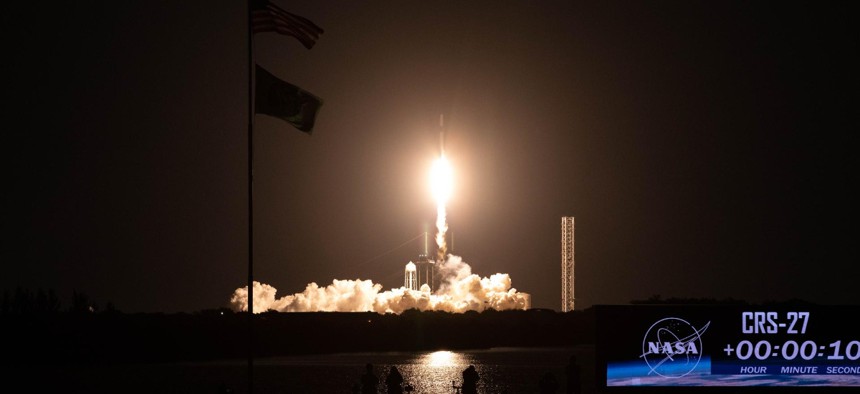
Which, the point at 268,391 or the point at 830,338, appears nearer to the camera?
the point at 830,338

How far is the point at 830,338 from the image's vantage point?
4291cm

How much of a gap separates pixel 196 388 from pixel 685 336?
28538 millimetres

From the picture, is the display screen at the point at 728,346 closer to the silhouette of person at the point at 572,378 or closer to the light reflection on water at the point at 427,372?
the silhouette of person at the point at 572,378

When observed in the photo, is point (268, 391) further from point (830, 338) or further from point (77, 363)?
point (77, 363)

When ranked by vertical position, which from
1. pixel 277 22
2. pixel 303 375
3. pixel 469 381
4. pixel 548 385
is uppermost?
pixel 277 22

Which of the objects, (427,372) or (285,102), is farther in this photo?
(427,372)

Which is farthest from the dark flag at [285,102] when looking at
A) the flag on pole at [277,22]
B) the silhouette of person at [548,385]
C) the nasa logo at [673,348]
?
the nasa logo at [673,348]

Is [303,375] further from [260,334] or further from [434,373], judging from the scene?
[260,334]

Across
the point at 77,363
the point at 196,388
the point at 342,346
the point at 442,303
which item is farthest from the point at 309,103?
the point at 442,303

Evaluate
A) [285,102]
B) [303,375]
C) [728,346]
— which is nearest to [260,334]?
[303,375]

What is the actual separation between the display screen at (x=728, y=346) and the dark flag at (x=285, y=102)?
41.9 feet

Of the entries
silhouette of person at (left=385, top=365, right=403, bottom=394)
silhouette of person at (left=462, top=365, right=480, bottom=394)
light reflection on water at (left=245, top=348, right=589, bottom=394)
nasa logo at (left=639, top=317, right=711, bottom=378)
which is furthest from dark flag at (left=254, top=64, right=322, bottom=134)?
nasa logo at (left=639, top=317, right=711, bottom=378)

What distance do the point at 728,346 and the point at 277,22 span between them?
705 inches

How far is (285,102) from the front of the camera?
1887 inches
